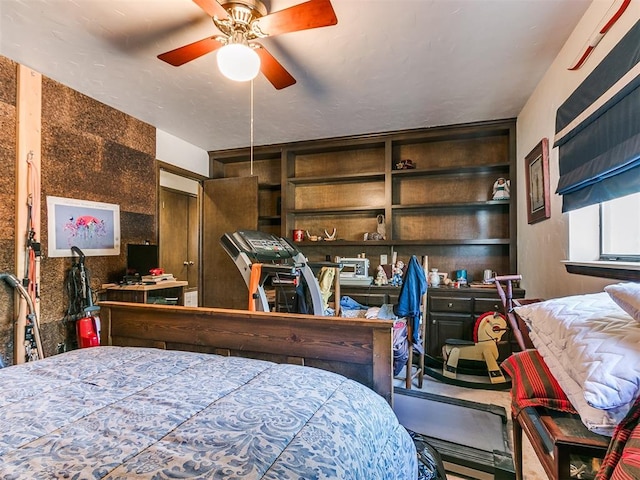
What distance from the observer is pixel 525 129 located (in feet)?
10.0

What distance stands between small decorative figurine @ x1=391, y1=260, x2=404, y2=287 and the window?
197 centimetres

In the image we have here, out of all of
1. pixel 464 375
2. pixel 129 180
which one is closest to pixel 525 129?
pixel 464 375

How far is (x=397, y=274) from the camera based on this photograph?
3.78 metres

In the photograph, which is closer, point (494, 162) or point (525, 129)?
point (525, 129)

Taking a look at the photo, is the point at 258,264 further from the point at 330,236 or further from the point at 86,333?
the point at 330,236

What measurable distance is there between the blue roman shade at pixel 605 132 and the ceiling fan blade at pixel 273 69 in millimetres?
1656

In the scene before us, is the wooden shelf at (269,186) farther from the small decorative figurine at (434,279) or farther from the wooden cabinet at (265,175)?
the small decorative figurine at (434,279)

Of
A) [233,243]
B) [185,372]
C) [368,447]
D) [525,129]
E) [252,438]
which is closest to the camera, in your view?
[252,438]

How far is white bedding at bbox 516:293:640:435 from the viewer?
752 mm

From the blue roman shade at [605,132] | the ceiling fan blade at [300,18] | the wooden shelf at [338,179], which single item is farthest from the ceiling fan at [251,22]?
the wooden shelf at [338,179]

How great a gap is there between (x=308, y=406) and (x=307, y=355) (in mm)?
579

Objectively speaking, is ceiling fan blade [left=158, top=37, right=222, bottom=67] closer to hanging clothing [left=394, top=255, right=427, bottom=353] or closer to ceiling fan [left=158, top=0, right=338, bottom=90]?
ceiling fan [left=158, top=0, right=338, bottom=90]

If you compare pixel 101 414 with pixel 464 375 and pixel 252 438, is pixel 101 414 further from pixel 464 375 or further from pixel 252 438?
pixel 464 375

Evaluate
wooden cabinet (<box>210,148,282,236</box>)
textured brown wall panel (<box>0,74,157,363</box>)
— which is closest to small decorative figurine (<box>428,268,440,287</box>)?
wooden cabinet (<box>210,148,282,236</box>)
